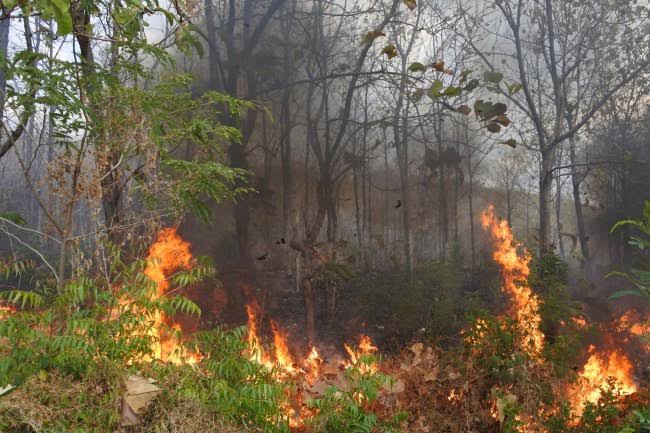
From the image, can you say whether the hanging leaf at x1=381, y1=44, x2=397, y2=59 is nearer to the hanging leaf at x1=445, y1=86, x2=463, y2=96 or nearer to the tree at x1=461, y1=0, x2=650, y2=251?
the hanging leaf at x1=445, y1=86, x2=463, y2=96

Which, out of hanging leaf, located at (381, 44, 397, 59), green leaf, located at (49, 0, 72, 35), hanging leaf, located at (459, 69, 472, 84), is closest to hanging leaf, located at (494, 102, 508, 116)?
hanging leaf, located at (459, 69, 472, 84)

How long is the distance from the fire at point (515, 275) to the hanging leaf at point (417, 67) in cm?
220

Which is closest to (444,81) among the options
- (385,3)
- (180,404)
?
(385,3)

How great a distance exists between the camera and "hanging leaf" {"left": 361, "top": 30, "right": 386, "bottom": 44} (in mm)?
7477

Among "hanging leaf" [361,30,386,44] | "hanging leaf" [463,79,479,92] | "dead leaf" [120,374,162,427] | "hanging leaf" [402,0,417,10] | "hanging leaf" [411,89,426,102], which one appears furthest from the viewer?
"hanging leaf" [463,79,479,92]

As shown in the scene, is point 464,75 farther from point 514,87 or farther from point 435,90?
point 514,87

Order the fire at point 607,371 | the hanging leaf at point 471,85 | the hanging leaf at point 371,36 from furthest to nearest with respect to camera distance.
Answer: the hanging leaf at point 471,85 < the hanging leaf at point 371,36 < the fire at point 607,371

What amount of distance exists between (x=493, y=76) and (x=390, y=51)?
156 centimetres

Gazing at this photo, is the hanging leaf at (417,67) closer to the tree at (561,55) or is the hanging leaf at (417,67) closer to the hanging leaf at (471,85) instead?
the hanging leaf at (471,85)

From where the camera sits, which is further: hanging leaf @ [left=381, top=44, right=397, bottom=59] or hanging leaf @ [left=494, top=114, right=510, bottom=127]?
hanging leaf @ [left=494, top=114, right=510, bottom=127]

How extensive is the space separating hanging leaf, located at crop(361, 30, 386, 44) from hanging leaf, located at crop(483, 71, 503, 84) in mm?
1610

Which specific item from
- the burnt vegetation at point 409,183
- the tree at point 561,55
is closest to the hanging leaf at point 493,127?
the burnt vegetation at point 409,183

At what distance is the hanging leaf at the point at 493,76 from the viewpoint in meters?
7.75

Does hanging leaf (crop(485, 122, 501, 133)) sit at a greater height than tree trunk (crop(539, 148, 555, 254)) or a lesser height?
greater
